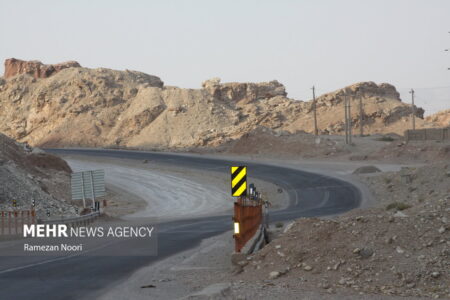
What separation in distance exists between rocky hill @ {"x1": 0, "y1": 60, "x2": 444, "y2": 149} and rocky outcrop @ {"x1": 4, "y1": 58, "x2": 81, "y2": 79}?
21.4ft

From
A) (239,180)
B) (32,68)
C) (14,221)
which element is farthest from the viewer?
(32,68)

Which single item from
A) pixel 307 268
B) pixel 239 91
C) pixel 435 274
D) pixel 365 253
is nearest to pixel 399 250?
pixel 365 253

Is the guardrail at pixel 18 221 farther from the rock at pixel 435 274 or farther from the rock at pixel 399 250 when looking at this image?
the rock at pixel 435 274

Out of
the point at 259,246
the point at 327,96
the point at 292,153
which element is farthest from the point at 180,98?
the point at 259,246

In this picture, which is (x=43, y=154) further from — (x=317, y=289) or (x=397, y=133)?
(x=397, y=133)


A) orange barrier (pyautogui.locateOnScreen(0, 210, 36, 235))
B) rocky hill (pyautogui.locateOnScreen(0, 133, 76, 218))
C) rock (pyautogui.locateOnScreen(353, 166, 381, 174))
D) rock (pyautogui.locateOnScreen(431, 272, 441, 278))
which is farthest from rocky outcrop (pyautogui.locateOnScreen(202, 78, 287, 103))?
rock (pyautogui.locateOnScreen(431, 272, 441, 278))

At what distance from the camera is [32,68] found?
141750mm

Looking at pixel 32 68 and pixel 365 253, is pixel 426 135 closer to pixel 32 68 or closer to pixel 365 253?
pixel 365 253

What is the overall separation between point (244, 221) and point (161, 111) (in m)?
97.7

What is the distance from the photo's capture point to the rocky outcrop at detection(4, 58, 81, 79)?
140 metres

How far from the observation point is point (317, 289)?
11555 millimetres

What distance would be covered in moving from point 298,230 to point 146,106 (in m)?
101

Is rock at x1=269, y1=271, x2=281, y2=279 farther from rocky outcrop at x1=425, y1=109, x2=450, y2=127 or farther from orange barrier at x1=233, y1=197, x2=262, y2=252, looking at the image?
rocky outcrop at x1=425, y1=109, x2=450, y2=127

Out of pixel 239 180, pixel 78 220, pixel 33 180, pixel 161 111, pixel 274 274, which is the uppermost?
pixel 161 111
